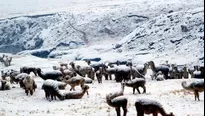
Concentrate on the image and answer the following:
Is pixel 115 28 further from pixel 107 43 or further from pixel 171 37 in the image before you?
pixel 171 37

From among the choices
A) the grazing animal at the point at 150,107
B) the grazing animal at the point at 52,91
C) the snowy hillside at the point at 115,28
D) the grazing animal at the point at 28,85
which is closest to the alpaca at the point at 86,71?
the grazing animal at the point at 28,85

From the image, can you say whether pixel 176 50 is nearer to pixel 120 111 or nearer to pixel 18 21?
pixel 120 111

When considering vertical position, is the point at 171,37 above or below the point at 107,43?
above

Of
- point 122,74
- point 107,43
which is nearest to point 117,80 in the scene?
point 122,74

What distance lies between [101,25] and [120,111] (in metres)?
124

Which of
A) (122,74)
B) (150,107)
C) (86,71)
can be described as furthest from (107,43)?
(150,107)

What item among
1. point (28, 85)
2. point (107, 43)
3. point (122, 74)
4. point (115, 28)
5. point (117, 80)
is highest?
point (115, 28)

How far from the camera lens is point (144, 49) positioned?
351 feet

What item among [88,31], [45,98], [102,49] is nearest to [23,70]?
[45,98]

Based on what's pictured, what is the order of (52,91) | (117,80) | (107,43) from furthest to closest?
(107,43) < (117,80) < (52,91)

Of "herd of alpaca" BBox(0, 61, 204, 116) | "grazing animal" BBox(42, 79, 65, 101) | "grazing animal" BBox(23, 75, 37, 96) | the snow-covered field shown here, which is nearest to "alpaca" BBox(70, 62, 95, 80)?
"herd of alpaca" BBox(0, 61, 204, 116)

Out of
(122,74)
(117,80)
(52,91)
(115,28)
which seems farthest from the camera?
(115,28)

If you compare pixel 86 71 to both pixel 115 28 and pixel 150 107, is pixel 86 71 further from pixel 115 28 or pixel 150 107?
pixel 115 28

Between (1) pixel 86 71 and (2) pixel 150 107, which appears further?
(1) pixel 86 71
